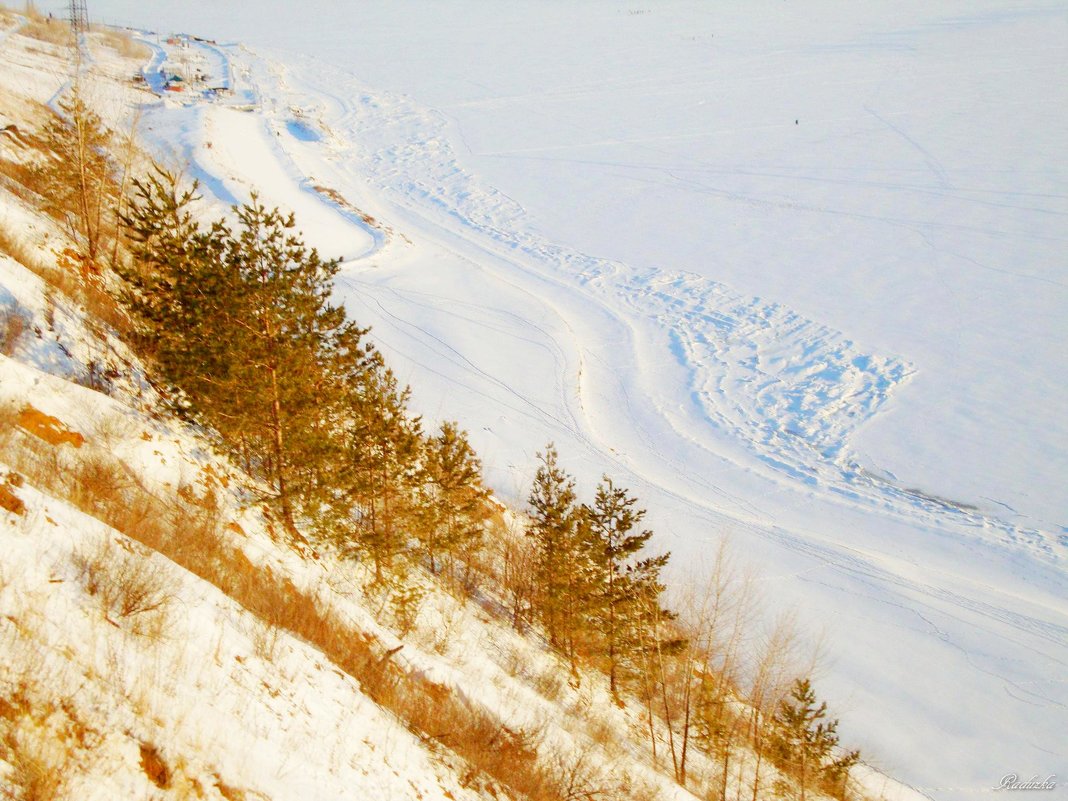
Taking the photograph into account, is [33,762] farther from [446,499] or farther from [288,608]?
[446,499]

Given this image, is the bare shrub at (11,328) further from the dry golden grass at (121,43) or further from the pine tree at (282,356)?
the dry golden grass at (121,43)

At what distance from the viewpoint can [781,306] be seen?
32.0 meters

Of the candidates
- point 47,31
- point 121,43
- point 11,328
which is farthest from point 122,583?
point 121,43

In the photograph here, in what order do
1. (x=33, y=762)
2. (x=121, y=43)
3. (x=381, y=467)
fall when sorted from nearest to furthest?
1. (x=33, y=762)
2. (x=381, y=467)
3. (x=121, y=43)

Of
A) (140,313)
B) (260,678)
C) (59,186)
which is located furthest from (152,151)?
(260,678)

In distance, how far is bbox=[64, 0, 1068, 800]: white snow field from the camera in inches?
692

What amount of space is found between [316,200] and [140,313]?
1222 inches

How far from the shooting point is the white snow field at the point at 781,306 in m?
17.6

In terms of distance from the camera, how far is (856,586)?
18.4 metres

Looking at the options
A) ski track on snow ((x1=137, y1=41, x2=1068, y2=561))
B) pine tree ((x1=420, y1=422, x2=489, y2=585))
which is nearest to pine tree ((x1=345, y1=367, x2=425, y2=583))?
pine tree ((x1=420, y1=422, x2=489, y2=585))

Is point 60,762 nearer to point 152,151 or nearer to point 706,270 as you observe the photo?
point 706,270

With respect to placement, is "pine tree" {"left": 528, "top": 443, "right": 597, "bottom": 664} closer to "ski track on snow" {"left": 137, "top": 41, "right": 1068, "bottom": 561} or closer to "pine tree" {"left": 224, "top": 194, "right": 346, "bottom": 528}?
"pine tree" {"left": 224, "top": 194, "right": 346, "bottom": 528}

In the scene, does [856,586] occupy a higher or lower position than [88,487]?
lower

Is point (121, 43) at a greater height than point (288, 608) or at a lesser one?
greater
